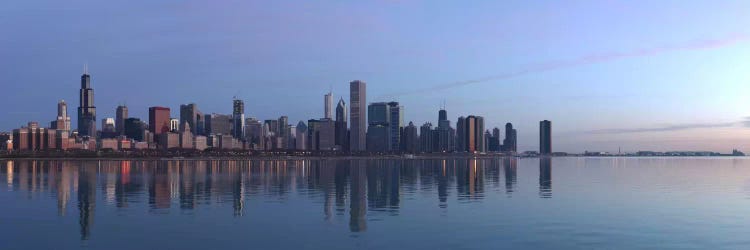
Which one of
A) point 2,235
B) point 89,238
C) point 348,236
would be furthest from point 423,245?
point 2,235

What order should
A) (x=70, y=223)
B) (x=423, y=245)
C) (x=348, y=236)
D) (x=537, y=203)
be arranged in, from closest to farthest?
(x=423, y=245), (x=348, y=236), (x=70, y=223), (x=537, y=203)

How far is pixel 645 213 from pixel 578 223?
11061 mm

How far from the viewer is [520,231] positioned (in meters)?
44.7

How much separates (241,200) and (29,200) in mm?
21968

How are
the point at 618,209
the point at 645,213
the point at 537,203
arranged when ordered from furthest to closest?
the point at 537,203 → the point at 618,209 → the point at 645,213

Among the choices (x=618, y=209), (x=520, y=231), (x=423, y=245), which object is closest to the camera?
(x=423, y=245)

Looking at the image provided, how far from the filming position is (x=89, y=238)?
40531mm

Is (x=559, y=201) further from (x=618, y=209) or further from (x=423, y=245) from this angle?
(x=423, y=245)

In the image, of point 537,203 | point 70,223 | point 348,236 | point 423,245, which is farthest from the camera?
point 537,203

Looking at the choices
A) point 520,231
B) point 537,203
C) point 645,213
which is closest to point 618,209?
point 645,213

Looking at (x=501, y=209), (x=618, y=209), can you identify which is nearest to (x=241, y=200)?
(x=501, y=209)

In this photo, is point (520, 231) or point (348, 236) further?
point (520, 231)

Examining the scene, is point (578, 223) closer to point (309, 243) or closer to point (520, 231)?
point (520, 231)

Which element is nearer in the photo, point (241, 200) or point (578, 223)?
point (578, 223)
